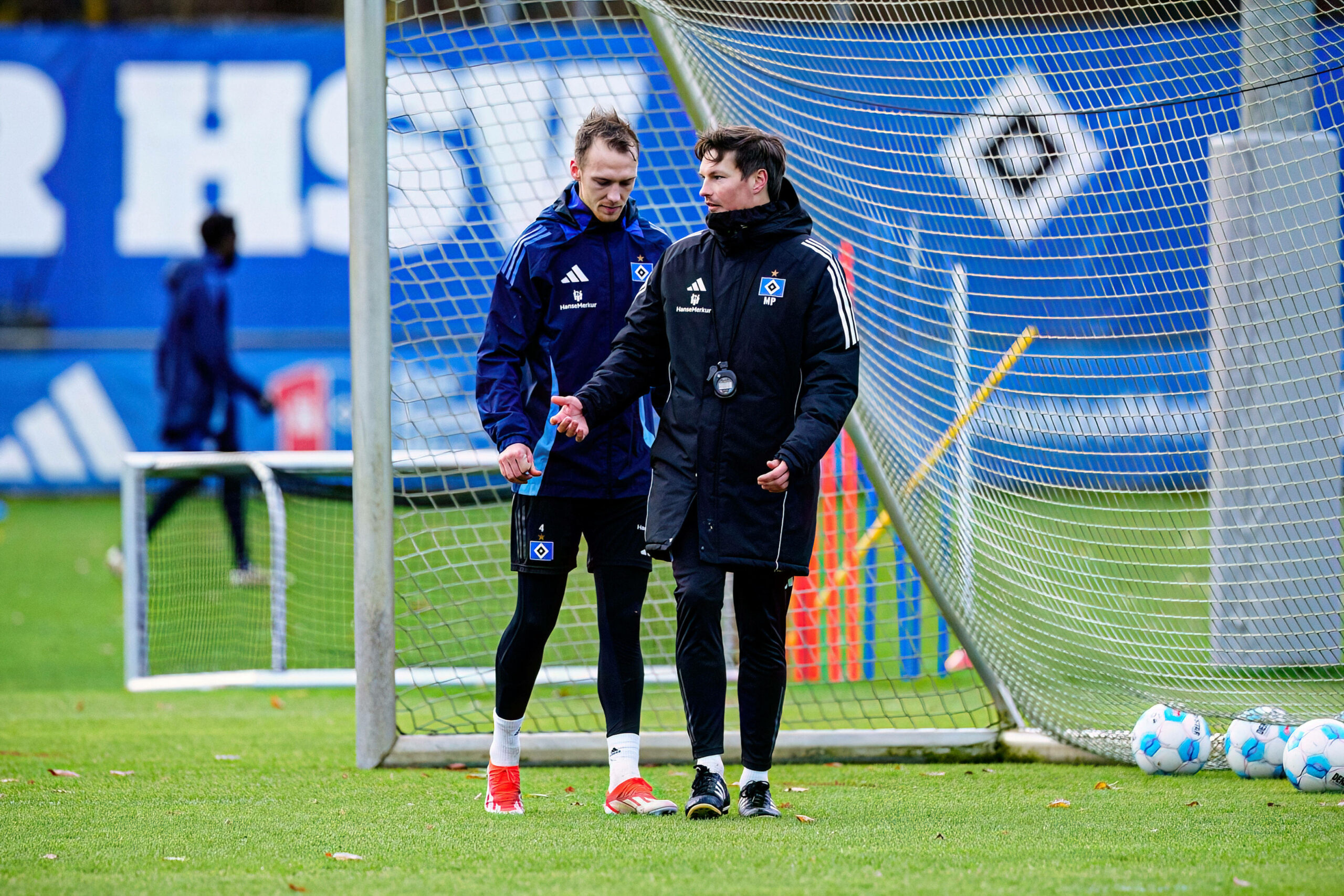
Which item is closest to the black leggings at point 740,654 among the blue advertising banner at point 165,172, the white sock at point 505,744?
the white sock at point 505,744

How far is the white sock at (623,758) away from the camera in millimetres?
3592

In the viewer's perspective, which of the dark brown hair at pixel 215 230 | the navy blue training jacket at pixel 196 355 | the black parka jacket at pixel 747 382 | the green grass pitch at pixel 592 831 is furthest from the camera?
the navy blue training jacket at pixel 196 355

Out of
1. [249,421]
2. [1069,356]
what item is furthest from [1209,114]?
[249,421]

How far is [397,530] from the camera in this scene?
465cm

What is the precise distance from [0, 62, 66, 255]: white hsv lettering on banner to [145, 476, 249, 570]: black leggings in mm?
7736

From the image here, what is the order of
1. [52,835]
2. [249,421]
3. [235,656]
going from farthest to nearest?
[249,421]
[235,656]
[52,835]

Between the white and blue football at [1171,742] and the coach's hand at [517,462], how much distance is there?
6.48 feet

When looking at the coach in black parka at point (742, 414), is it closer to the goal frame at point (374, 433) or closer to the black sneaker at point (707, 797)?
the black sneaker at point (707, 797)

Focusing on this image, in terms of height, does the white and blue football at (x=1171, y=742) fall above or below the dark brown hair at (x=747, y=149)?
below

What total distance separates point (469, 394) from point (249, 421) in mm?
9406

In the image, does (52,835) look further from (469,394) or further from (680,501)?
(469,394)

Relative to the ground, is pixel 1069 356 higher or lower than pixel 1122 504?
higher

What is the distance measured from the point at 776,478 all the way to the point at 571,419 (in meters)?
0.54

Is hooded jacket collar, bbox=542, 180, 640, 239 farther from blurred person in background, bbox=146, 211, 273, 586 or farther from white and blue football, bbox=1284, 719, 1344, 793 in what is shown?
blurred person in background, bbox=146, 211, 273, 586
